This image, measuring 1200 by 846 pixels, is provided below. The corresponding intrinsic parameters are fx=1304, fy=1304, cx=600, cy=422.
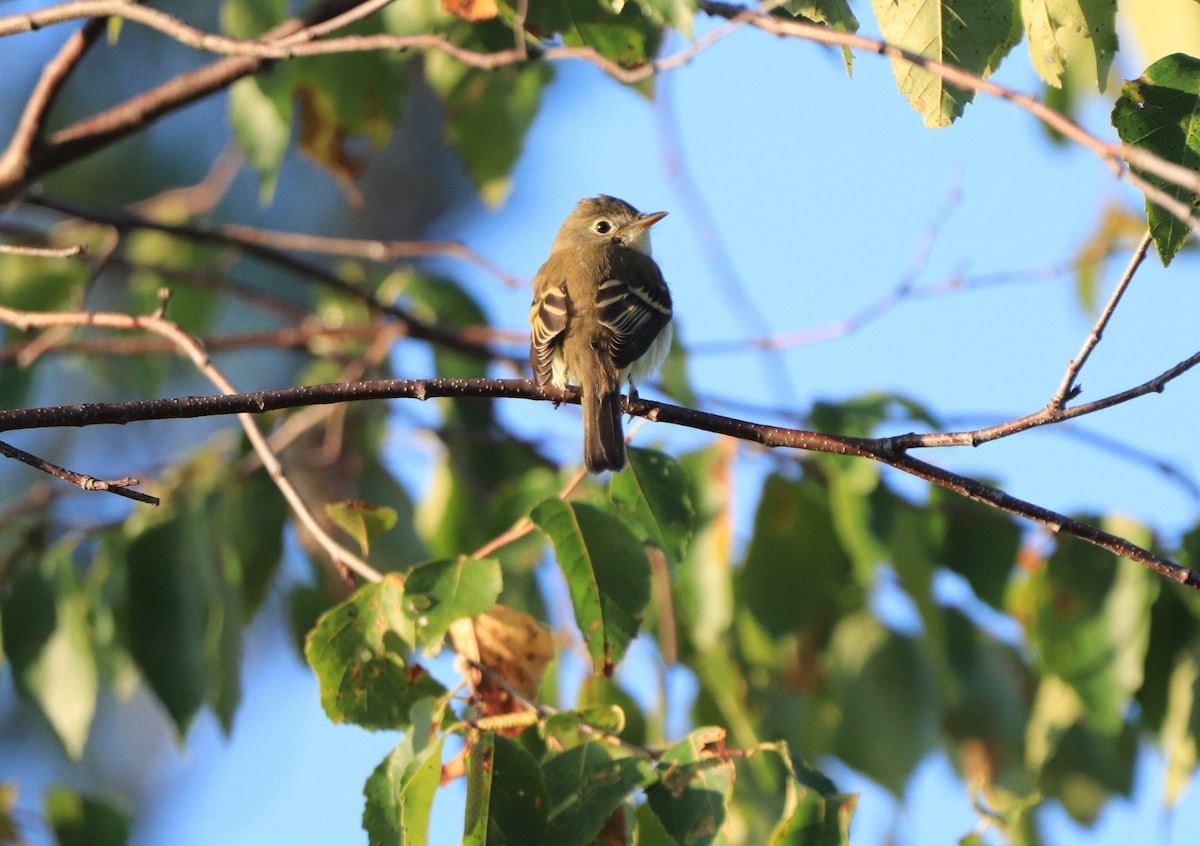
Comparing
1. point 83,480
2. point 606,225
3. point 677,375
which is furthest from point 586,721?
point 606,225

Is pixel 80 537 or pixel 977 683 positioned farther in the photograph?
pixel 977 683

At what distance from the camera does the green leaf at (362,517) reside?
2.86m

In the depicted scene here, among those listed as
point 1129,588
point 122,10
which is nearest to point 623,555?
point 122,10

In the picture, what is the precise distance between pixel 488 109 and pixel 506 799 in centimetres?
276

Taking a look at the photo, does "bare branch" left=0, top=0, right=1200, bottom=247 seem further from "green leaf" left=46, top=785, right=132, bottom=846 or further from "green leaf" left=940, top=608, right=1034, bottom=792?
"green leaf" left=940, top=608, right=1034, bottom=792

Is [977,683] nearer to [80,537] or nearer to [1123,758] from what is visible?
[1123,758]

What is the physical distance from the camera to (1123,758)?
14.9ft

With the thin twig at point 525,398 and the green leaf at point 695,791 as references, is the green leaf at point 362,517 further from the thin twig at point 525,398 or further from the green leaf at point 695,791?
the green leaf at point 695,791

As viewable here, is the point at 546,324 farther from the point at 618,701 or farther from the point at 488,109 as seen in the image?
the point at 618,701

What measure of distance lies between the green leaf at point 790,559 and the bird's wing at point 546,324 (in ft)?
2.79

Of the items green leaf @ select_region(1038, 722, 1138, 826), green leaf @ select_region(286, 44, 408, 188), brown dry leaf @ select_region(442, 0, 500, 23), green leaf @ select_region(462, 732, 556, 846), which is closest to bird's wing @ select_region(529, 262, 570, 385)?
green leaf @ select_region(286, 44, 408, 188)

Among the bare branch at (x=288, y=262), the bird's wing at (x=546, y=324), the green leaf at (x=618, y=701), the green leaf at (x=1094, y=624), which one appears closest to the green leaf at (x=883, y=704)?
the green leaf at (x=1094, y=624)

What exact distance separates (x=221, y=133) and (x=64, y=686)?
13.3m

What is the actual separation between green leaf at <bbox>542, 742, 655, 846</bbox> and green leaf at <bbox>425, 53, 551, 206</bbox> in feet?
8.42
